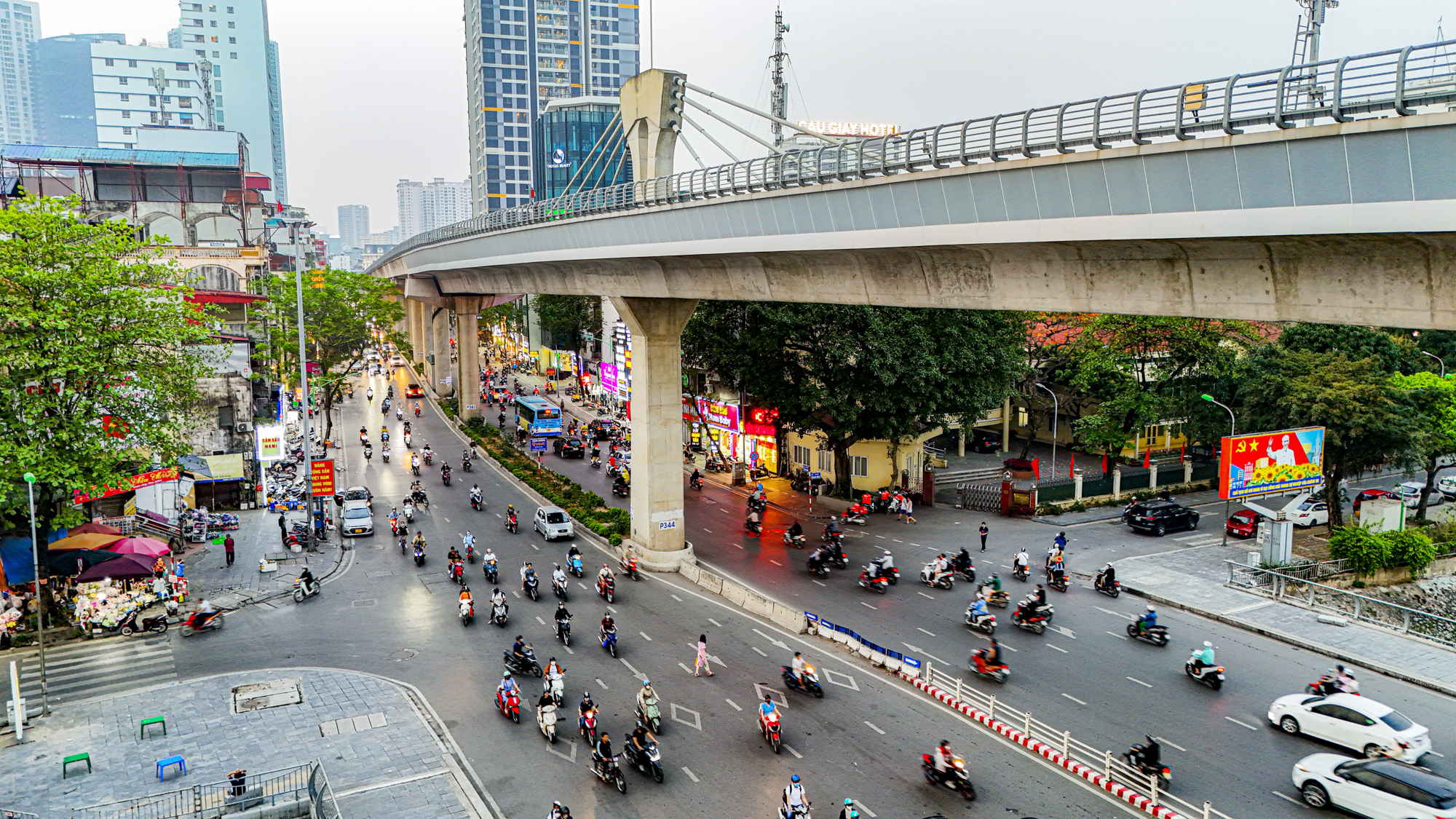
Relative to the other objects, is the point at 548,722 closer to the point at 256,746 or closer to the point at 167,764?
the point at 256,746

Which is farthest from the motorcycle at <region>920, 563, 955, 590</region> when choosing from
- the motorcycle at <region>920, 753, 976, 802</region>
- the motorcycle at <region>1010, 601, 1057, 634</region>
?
the motorcycle at <region>920, 753, 976, 802</region>

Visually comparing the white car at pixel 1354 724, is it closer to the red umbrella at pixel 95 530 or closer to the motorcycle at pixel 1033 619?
the motorcycle at pixel 1033 619

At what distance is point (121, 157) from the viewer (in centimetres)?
7856

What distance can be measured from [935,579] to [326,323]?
46.5 m

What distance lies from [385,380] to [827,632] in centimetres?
8936

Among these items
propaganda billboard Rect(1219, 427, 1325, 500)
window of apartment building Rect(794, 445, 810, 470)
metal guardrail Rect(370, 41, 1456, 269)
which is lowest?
window of apartment building Rect(794, 445, 810, 470)

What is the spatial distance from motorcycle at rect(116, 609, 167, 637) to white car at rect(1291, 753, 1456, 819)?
29611mm

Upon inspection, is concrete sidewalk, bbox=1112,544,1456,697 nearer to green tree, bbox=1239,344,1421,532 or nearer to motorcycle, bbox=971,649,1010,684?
green tree, bbox=1239,344,1421,532

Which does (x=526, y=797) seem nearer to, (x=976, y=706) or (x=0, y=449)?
(x=976, y=706)

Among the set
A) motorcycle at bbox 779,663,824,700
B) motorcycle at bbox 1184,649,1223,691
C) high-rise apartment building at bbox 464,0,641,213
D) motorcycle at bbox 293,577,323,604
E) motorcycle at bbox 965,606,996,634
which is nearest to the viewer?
motorcycle at bbox 779,663,824,700

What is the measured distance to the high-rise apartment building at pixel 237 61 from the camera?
144 m

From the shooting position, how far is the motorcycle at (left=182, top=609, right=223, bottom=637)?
88.3 ft

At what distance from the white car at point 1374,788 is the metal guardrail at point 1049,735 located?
1.96 metres

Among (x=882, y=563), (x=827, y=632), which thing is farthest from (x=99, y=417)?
(x=882, y=563)
